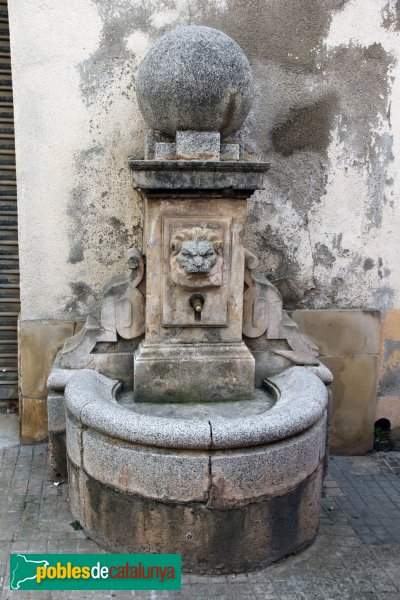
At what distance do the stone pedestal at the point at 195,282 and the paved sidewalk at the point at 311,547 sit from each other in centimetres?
112

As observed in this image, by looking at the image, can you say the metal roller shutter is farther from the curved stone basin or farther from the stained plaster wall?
the curved stone basin

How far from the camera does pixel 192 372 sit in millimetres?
4398

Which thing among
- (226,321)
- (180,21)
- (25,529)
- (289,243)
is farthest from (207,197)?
(25,529)

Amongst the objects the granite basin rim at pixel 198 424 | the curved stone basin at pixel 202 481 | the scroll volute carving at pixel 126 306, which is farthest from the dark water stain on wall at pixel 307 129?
the curved stone basin at pixel 202 481

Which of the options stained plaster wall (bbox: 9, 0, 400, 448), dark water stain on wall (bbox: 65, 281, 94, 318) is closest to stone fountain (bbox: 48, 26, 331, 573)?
dark water stain on wall (bbox: 65, 281, 94, 318)

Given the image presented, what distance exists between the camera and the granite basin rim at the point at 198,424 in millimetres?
3580

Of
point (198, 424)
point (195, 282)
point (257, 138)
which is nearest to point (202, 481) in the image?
point (198, 424)

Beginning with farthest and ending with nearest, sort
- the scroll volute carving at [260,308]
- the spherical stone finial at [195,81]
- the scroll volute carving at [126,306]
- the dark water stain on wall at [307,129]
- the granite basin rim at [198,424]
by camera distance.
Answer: the dark water stain on wall at [307,129] < the scroll volute carving at [260,308] < the scroll volute carving at [126,306] < the spherical stone finial at [195,81] < the granite basin rim at [198,424]

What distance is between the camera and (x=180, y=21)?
4.88 metres

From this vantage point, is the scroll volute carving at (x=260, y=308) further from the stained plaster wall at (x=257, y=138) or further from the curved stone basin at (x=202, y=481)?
the curved stone basin at (x=202, y=481)

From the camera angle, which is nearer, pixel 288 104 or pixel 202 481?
pixel 202 481

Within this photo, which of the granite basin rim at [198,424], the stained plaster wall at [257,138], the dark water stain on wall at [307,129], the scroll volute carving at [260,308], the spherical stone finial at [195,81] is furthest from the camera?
the dark water stain on wall at [307,129]

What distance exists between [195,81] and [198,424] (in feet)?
7.13

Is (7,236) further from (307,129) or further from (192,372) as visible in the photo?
(307,129)
